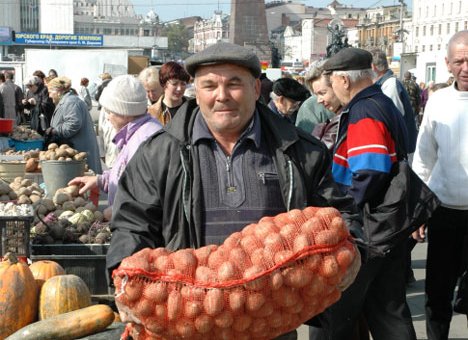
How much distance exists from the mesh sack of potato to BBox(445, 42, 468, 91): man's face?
7.91 ft

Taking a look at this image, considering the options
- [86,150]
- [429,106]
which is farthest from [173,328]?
[86,150]

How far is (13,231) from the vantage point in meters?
5.02

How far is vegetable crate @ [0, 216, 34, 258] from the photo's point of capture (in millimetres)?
4984

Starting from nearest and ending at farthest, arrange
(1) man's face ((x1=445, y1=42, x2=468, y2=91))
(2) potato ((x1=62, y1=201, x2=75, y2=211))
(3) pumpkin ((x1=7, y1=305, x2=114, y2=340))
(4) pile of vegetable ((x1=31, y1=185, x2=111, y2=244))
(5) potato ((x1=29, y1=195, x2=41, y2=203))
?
1. (3) pumpkin ((x1=7, y1=305, x2=114, y2=340))
2. (1) man's face ((x1=445, y1=42, x2=468, y2=91))
3. (4) pile of vegetable ((x1=31, y1=185, x2=111, y2=244))
4. (2) potato ((x1=62, y1=201, x2=75, y2=211))
5. (5) potato ((x1=29, y1=195, x2=41, y2=203))

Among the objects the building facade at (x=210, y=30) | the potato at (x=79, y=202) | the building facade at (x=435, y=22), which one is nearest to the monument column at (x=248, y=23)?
the building facade at (x=435, y=22)

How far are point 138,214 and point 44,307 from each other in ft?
5.15

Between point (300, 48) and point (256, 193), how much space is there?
142906mm

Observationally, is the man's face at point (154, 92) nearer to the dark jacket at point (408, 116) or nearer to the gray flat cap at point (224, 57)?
the dark jacket at point (408, 116)

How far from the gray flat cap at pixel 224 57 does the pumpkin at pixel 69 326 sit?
1641 mm

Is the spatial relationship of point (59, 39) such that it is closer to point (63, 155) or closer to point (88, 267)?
point (63, 155)

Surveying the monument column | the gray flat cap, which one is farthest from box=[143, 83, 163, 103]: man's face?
the monument column

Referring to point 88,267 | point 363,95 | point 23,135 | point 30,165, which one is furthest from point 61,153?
point 363,95

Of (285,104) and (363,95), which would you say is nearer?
(363,95)

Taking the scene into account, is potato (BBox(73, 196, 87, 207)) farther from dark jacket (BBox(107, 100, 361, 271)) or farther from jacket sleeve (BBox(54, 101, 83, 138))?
dark jacket (BBox(107, 100, 361, 271))
